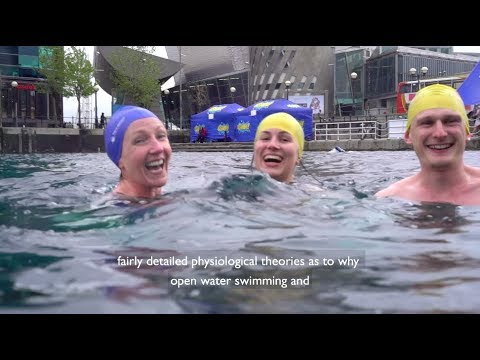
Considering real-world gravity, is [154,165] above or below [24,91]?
below

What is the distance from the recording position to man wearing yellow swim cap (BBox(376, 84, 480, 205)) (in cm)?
468

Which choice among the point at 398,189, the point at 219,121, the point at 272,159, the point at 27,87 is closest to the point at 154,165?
the point at 272,159

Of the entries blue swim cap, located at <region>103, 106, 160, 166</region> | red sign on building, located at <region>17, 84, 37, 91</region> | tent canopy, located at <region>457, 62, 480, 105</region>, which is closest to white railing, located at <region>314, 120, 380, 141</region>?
tent canopy, located at <region>457, 62, 480, 105</region>

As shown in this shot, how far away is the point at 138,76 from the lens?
43.1 m

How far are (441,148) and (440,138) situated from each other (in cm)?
10

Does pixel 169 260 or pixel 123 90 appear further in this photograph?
pixel 123 90

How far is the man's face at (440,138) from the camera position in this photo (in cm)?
466

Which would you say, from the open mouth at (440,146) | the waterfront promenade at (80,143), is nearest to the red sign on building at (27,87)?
the waterfront promenade at (80,143)

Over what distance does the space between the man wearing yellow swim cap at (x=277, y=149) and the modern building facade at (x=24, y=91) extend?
114 feet

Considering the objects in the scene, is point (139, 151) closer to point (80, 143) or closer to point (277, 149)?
point (277, 149)
